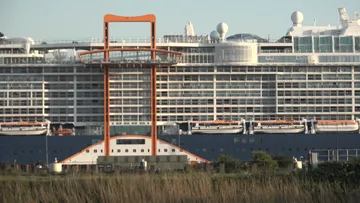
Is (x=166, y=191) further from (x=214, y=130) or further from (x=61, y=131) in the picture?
(x=61, y=131)

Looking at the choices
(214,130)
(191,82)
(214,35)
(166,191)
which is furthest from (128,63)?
(166,191)

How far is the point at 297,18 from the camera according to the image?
209 feet

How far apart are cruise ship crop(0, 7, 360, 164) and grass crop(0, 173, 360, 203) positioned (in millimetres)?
27944

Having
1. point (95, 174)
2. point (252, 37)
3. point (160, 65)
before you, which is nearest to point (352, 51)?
point (252, 37)

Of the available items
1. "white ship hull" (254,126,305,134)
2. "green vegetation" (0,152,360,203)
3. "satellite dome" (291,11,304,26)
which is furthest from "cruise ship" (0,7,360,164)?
"green vegetation" (0,152,360,203)

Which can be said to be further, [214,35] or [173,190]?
[214,35]

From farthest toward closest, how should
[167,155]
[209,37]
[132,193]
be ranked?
[209,37] < [167,155] < [132,193]

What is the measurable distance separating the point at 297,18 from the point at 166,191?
37.2 m

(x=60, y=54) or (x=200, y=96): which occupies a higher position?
(x=60, y=54)

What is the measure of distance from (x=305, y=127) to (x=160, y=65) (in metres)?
9.52

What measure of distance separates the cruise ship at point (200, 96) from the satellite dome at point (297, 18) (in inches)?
56.6

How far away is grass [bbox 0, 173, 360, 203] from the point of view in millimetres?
28031

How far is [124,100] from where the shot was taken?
197 feet

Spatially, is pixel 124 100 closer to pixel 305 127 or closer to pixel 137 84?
pixel 137 84
